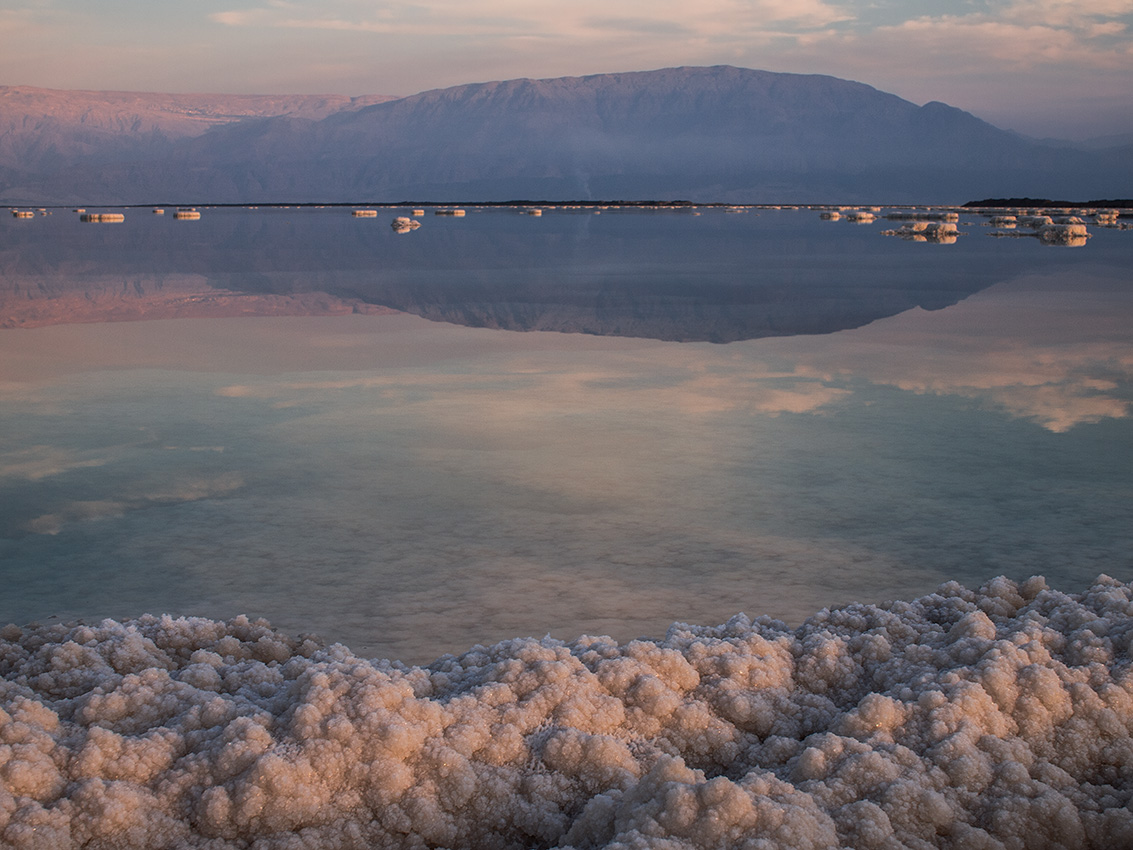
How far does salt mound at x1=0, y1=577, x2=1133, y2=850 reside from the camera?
8.09 feet

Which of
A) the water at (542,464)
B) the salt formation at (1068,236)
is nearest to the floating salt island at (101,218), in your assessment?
the salt formation at (1068,236)

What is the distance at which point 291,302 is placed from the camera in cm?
1673

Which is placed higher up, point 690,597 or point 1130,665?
point 1130,665

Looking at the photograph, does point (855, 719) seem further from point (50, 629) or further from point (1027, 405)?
point (1027, 405)

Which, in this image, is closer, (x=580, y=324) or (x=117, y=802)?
(x=117, y=802)

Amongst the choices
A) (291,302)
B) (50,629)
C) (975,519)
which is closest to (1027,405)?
(975,519)

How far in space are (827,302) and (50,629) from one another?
1497 centimetres

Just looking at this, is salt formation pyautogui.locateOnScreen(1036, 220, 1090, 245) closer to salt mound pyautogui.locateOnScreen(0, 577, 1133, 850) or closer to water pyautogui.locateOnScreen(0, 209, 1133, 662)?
water pyautogui.locateOnScreen(0, 209, 1133, 662)

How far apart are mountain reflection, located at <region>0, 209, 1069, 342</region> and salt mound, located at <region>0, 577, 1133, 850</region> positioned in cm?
952

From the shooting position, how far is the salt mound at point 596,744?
2465 millimetres

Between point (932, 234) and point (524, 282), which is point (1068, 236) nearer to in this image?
point (932, 234)

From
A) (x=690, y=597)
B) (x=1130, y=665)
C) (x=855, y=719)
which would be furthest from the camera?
(x=690, y=597)

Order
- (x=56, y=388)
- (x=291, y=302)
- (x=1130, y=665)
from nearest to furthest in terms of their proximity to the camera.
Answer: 1. (x=1130, y=665)
2. (x=56, y=388)
3. (x=291, y=302)

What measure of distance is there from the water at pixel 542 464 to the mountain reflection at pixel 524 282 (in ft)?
1.06
